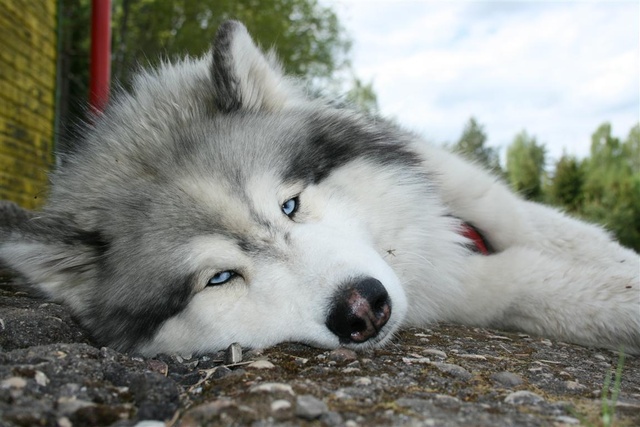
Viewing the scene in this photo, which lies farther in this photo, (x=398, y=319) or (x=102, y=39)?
(x=102, y=39)

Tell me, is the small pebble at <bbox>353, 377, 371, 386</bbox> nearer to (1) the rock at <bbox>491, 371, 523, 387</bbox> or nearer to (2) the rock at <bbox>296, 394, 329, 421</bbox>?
(2) the rock at <bbox>296, 394, 329, 421</bbox>

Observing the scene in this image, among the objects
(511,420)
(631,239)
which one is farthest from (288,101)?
(631,239)

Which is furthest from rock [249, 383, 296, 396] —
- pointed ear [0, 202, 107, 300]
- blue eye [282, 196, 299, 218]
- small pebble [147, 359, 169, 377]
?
pointed ear [0, 202, 107, 300]

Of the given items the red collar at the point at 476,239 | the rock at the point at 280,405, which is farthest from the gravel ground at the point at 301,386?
the red collar at the point at 476,239

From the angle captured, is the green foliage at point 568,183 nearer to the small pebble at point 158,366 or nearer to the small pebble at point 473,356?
the small pebble at point 473,356

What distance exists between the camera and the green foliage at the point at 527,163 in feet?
89.6

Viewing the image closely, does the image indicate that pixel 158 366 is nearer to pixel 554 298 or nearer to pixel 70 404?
pixel 70 404

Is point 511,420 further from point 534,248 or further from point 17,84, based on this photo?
point 17,84

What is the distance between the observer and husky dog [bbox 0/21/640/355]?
2312 millimetres

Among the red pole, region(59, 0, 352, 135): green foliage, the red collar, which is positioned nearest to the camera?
the red collar

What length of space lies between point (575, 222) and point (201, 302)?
244 centimetres

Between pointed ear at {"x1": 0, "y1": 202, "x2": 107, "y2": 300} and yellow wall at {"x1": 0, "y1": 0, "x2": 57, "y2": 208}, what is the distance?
→ 174 inches

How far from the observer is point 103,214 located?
105 inches

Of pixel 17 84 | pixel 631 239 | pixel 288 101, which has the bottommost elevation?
pixel 631 239
